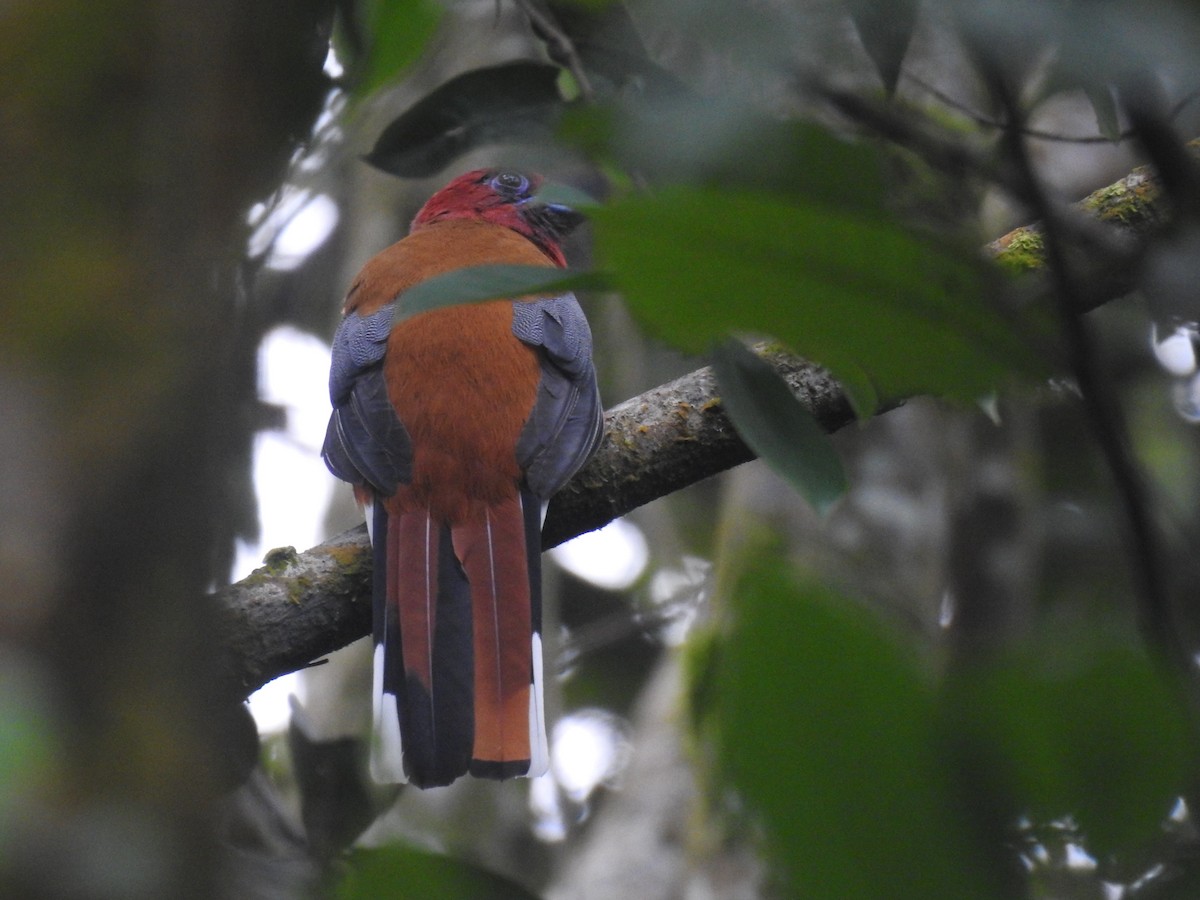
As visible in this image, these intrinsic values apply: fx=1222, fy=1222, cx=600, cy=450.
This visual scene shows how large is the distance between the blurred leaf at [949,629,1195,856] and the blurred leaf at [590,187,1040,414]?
255 mm

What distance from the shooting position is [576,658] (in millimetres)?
5879

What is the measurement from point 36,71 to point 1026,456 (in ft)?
18.4

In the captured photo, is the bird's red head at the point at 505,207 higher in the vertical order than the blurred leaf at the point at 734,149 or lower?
higher

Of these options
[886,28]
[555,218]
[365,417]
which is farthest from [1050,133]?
[555,218]

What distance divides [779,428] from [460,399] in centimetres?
168

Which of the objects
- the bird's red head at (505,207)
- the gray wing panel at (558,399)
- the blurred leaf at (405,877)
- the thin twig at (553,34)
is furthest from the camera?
the bird's red head at (505,207)

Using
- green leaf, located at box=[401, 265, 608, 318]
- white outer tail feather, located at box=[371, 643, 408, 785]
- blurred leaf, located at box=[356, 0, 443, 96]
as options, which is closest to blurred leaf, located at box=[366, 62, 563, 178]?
blurred leaf, located at box=[356, 0, 443, 96]

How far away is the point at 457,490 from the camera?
9.98 feet

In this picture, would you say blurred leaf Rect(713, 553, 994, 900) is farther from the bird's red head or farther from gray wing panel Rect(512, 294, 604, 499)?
the bird's red head

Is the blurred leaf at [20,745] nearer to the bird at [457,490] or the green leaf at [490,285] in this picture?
the green leaf at [490,285]

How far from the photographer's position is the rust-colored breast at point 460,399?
304cm

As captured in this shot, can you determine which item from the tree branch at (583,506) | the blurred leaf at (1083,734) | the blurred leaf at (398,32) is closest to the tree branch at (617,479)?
the tree branch at (583,506)

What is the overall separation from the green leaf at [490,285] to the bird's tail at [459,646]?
168 centimetres

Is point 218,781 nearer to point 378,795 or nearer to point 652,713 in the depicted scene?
point 378,795
